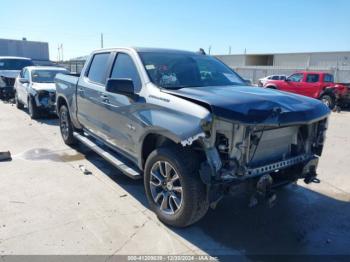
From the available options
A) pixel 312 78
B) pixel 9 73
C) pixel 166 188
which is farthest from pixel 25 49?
pixel 166 188

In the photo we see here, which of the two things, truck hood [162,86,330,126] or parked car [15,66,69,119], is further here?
parked car [15,66,69,119]

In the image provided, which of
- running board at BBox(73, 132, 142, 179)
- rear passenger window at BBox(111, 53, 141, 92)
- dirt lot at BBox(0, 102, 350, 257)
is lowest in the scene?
dirt lot at BBox(0, 102, 350, 257)

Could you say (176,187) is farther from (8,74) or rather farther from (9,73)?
(9,73)

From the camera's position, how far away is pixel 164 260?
119 inches

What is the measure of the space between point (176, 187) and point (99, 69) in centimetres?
266

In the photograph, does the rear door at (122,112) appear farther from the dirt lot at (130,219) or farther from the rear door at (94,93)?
the dirt lot at (130,219)

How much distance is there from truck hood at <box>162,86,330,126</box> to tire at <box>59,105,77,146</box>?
3.66 meters

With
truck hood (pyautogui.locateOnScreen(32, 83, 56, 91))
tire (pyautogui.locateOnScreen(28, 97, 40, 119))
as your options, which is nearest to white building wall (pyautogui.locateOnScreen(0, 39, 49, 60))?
truck hood (pyautogui.locateOnScreen(32, 83, 56, 91))

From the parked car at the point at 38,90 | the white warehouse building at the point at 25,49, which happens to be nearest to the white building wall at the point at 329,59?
the parked car at the point at 38,90

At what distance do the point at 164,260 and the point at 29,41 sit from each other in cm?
5196

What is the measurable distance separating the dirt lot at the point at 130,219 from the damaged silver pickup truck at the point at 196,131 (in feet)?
1.16

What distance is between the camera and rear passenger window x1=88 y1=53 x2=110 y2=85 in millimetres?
4939

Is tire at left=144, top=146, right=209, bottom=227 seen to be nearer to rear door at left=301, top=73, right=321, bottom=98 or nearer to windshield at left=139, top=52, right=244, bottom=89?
windshield at left=139, top=52, right=244, bottom=89

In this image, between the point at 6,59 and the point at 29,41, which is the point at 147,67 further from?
A: the point at 29,41
